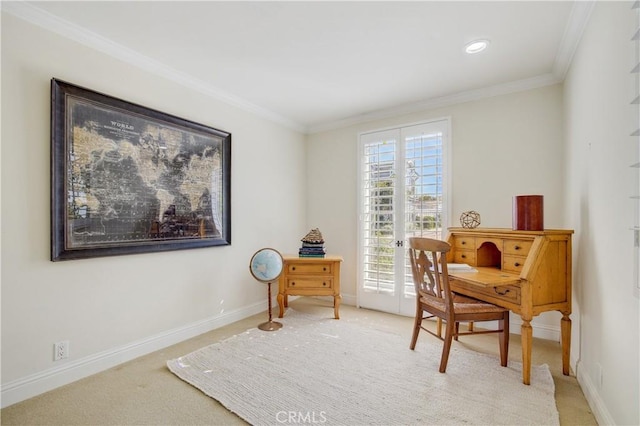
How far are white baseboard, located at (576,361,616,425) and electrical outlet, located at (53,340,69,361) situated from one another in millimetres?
3403

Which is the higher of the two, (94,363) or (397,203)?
(397,203)

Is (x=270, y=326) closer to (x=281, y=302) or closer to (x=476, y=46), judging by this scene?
(x=281, y=302)

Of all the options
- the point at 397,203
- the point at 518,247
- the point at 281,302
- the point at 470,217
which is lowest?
the point at 281,302

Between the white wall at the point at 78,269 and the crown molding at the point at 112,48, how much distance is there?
44mm

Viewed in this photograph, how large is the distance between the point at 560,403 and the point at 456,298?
92cm

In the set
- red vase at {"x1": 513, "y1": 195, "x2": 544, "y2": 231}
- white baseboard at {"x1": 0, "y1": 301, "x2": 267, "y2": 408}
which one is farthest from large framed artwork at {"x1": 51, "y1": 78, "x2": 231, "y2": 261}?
red vase at {"x1": 513, "y1": 195, "x2": 544, "y2": 231}

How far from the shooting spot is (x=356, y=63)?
263 cm

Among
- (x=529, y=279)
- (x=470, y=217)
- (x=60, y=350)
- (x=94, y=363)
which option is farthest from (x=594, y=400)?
(x=60, y=350)

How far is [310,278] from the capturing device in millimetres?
3504

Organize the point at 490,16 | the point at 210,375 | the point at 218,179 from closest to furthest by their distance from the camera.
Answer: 1. the point at 490,16
2. the point at 210,375
3. the point at 218,179

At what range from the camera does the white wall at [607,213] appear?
137 centimetres

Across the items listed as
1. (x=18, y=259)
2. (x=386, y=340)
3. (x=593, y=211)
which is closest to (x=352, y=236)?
(x=386, y=340)

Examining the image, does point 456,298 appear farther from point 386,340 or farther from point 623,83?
point 623,83

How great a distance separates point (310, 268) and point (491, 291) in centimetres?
189
